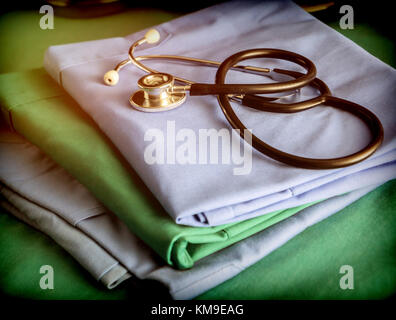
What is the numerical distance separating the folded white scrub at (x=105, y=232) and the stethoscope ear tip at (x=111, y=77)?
0.50 feet

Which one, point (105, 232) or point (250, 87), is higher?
point (250, 87)

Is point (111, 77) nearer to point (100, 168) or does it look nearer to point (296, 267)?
point (100, 168)

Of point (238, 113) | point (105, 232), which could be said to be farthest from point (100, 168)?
point (238, 113)

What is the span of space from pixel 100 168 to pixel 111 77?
0.17 m

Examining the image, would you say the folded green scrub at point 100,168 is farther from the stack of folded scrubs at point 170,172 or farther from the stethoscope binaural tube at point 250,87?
the stethoscope binaural tube at point 250,87

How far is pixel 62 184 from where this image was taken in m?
0.56

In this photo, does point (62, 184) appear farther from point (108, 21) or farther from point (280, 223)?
point (108, 21)

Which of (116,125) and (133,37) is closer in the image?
(116,125)

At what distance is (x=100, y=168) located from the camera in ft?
1.66

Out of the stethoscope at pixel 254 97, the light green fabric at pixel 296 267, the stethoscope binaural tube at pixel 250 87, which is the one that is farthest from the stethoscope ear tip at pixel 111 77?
the light green fabric at pixel 296 267

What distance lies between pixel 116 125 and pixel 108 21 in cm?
52

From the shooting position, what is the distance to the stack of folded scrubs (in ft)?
1.42
